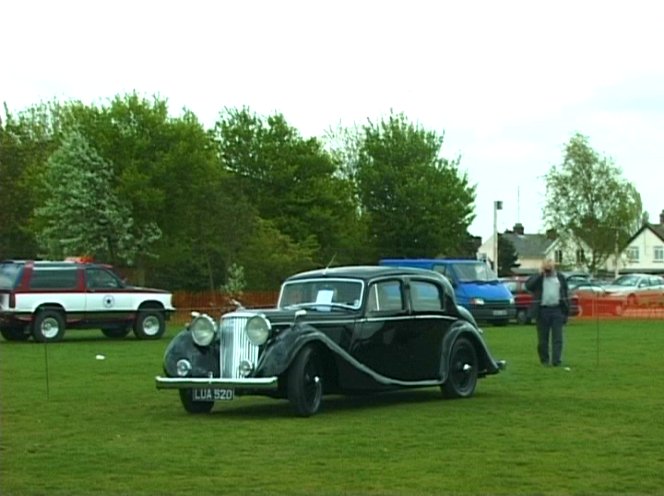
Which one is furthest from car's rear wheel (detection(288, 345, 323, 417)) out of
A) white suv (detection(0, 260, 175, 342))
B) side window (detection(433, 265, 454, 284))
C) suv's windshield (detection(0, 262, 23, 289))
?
side window (detection(433, 265, 454, 284))

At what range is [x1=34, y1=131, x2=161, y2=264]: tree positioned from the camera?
51562 mm

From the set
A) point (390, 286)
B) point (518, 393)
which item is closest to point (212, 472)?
point (390, 286)

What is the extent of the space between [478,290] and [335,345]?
89.5ft

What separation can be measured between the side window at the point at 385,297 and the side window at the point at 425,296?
0.76 feet

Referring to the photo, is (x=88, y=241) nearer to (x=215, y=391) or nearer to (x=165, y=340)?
(x=165, y=340)

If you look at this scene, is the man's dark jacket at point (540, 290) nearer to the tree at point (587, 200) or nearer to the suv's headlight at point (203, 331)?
the suv's headlight at point (203, 331)

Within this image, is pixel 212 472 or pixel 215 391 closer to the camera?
pixel 212 472

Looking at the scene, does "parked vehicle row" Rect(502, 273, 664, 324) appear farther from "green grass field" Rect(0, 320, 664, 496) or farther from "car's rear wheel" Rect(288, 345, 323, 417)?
"car's rear wheel" Rect(288, 345, 323, 417)

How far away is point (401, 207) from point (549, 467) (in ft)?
200

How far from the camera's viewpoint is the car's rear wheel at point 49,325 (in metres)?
32.0

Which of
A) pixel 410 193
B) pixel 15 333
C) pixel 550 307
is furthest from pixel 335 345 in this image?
pixel 410 193

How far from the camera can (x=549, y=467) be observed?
10.8 m

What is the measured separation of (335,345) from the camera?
49.3 ft

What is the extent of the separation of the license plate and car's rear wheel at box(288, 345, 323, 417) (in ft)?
2.05
